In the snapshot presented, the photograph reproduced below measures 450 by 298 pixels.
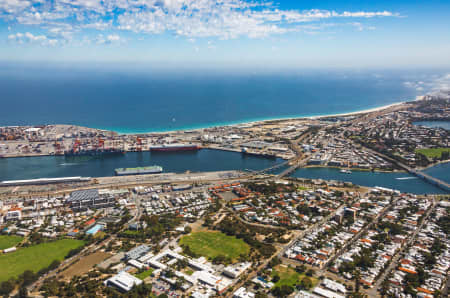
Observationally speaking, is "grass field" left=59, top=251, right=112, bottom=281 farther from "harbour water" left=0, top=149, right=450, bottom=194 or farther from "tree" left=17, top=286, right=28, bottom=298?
"harbour water" left=0, top=149, right=450, bottom=194

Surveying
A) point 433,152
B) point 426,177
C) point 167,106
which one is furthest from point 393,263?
point 167,106

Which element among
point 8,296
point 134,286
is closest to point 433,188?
point 134,286

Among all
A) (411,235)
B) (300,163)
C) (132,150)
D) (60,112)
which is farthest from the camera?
(60,112)

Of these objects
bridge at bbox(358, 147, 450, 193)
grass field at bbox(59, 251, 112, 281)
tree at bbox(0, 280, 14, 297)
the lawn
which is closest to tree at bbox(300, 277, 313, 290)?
the lawn

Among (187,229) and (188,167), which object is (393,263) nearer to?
(187,229)

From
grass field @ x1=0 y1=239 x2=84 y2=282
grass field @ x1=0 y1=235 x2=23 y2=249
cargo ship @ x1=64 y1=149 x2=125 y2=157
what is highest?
cargo ship @ x1=64 y1=149 x2=125 y2=157

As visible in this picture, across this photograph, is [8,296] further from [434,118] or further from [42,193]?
[434,118]
